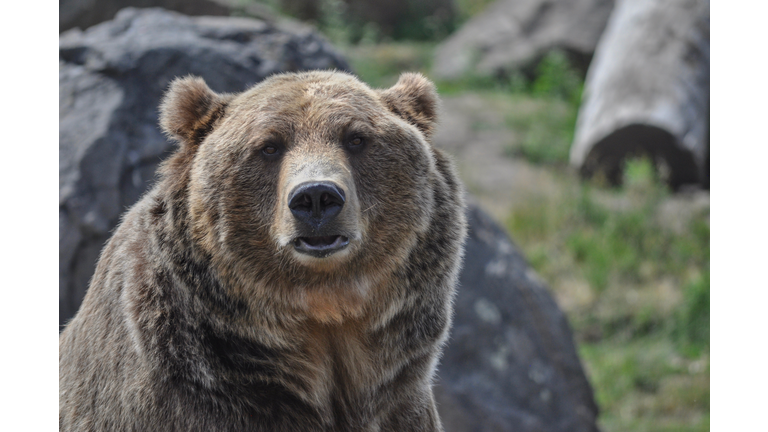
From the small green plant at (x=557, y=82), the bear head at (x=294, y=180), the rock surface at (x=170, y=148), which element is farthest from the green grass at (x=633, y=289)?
the bear head at (x=294, y=180)

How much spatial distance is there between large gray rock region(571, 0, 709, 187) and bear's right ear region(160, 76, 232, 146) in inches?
291

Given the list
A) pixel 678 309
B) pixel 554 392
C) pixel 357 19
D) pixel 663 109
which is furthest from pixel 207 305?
pixel 357 19

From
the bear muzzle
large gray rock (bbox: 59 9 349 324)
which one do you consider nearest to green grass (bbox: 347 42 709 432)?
large gray rock (bbox: 59 9 349 324)

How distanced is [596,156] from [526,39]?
4173 mm

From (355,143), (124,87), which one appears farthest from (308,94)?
(124,87)

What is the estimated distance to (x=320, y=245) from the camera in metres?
2.66

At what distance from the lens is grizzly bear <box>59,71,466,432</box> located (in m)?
2.70

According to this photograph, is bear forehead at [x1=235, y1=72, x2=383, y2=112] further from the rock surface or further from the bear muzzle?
the rock surface

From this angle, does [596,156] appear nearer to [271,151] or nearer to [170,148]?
[170,148]

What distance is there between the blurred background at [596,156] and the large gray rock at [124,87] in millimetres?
40

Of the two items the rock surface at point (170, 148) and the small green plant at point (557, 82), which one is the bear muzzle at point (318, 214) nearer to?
the rock surface at point (170, 148)

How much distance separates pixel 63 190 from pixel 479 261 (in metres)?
3.08

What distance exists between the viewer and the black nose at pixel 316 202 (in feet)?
8.38

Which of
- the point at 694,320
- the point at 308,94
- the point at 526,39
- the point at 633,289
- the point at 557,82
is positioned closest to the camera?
the point at 308,94
